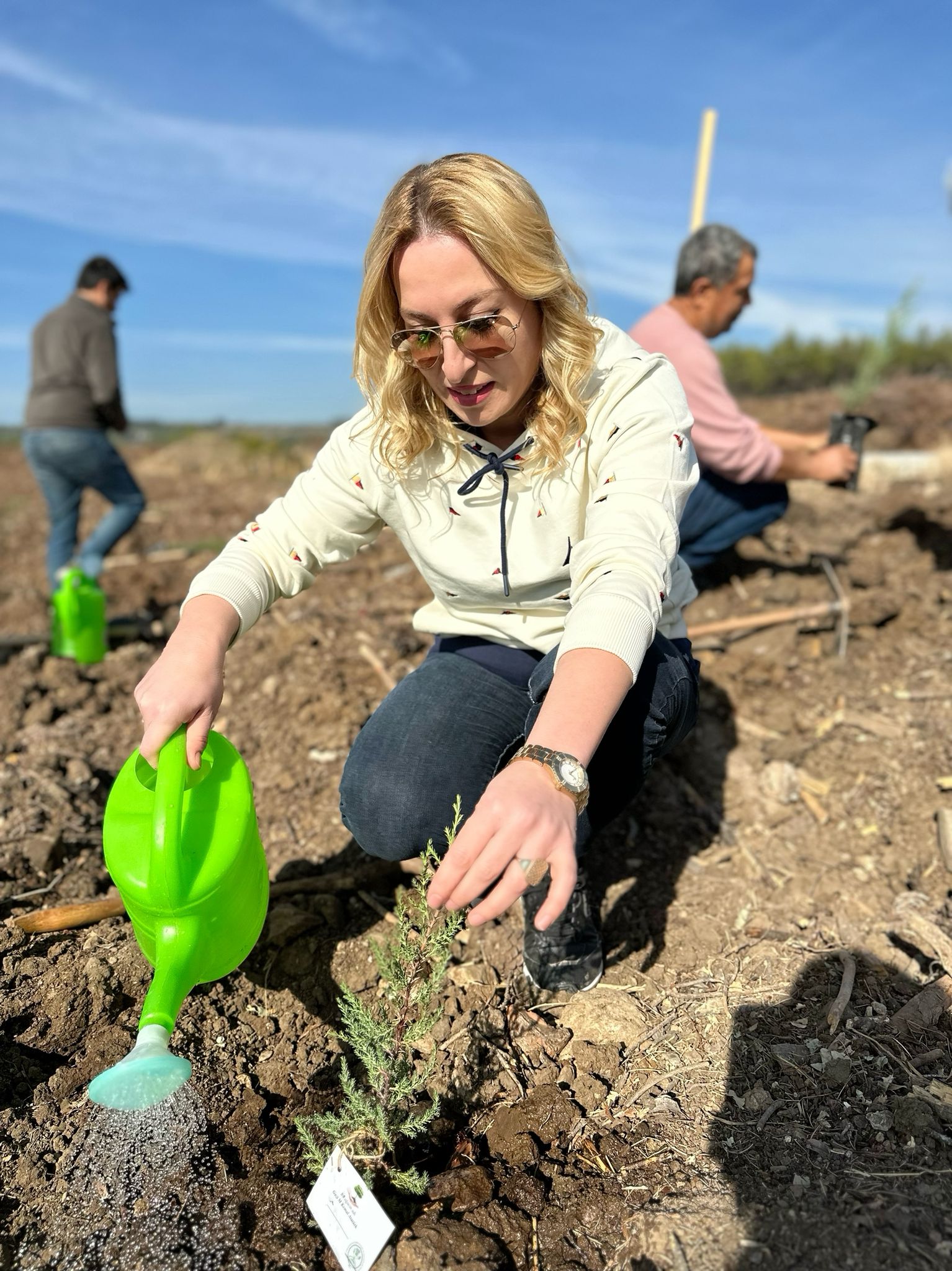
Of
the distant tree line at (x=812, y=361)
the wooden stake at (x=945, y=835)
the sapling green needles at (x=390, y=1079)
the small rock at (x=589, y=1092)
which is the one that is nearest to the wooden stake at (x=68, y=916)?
the sapling green needles at (x=390, y=1079)

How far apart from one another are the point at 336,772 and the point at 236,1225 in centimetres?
154

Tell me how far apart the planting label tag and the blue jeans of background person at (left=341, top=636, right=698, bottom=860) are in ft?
2.09

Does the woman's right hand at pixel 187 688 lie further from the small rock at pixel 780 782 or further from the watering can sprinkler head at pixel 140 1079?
the small rock at pixel 780 782

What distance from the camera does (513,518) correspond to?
6.38 feet

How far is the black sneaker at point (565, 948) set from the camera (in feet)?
6.41

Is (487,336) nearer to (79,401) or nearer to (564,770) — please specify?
(564,770)

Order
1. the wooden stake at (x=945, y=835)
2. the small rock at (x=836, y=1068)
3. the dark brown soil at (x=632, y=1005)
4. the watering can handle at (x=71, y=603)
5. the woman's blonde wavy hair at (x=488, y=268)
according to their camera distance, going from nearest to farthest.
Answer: the dark brown soil at (x=632, y=1005), the woman's blonde wavy hair at (x=488, y=268), the small rock at (x=836, y=1068), the wooden stake at (x=945, y=835), the watering can handle at (x=71, y=603)

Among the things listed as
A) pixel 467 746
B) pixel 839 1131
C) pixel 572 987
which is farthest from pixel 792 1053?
pixel 467 746

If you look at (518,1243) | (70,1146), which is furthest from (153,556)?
(518,1243)

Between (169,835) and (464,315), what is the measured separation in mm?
1025

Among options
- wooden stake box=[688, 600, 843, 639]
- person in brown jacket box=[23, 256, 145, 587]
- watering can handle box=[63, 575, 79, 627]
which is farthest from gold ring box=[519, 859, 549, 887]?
person in brown jacket box=[23, 256, 145, 587]

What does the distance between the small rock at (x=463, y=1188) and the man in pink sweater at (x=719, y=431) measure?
2.64 metres

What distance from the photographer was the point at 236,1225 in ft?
4.86

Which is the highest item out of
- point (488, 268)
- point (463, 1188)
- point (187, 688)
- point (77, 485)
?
point (488, 268)
